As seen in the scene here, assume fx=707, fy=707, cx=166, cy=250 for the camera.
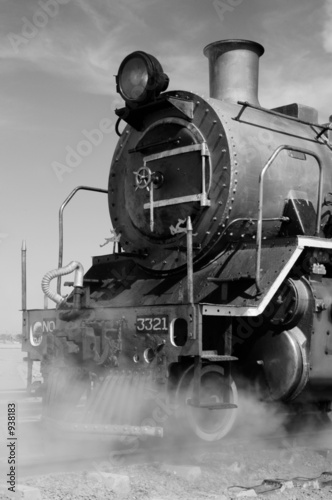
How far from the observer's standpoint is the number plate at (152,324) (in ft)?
20.3

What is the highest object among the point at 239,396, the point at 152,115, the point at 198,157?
the point at 152,115

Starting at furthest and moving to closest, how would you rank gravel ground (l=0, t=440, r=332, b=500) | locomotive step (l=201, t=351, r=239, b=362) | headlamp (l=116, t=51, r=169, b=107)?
headlamp (l=116, t=51, r=169, b=107), locomotive step (l=201, t=351, r=239, b=362), gravel ground (l=0, t=440, r=332, b=500)

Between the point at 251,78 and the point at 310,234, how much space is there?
2.08 meters

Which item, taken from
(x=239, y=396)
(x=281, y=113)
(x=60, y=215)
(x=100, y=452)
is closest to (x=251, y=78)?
(x=281, y=113)

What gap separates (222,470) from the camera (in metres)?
5.79

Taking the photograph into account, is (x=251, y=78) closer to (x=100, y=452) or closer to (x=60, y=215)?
(x=60, y=215)

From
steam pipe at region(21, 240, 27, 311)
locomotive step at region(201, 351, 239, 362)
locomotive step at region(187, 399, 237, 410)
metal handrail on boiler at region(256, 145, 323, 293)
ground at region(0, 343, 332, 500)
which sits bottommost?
ground at region(0, 343, 332, 500)

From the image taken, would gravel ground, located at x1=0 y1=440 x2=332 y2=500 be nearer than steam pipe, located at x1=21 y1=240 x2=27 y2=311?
Yes

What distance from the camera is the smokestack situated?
26.2ft

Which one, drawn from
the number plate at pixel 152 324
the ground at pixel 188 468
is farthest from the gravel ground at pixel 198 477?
the number plate at pixel 152 324

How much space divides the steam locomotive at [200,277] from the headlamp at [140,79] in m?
0.01

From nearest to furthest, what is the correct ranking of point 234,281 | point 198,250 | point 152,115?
1. point 234,281
2. point 198,250
3. point 152,115

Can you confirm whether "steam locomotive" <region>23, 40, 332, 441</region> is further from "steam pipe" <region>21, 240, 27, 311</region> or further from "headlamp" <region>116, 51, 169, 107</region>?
"steam pipe" <region>21, 240, 27, 311</region>

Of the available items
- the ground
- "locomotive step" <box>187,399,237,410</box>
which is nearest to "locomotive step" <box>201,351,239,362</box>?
"locomotive step" <box>187,399,237,410</box>
